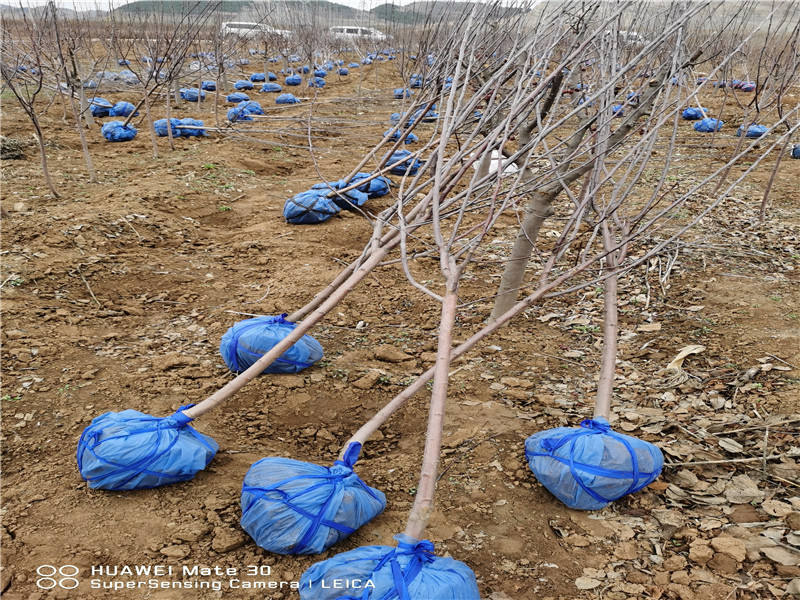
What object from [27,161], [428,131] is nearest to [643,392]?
[27,161]

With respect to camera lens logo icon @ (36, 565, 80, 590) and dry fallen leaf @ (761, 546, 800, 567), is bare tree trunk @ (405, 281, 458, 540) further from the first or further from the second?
dry fallen leaf @ (761, 546, 800, 567)

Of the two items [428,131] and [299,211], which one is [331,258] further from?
[428,131]

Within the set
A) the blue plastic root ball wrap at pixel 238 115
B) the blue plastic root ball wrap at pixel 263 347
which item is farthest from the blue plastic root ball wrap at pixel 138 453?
the blue plastic root ball wrap at pixel 238 115

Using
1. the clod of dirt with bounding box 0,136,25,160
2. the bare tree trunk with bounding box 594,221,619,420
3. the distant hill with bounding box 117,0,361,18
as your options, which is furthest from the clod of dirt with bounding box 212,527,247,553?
the clod of dirt with bounding box 0,136,25,160

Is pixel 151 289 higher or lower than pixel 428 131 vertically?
lower

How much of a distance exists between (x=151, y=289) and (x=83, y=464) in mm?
2879

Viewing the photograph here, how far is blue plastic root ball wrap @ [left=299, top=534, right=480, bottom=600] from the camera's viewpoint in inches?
58.8

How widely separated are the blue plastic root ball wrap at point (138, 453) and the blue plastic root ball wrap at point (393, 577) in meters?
0.98

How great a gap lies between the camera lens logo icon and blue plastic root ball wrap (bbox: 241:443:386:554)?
Answer: 61 centimetres

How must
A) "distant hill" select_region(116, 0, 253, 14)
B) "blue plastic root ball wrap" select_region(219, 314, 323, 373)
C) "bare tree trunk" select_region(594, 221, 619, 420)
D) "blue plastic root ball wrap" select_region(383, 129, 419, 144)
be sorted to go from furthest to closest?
"distant hill" select_region(116, 0, 253, 14) → "blue plastic root ball wrap" select_region(219, 314, 323, 373) → "blue plastic root ball wrap" select_region(383, 129, 419, 144) → "bare tree trunk" select_region(594, 221, 619, 420)

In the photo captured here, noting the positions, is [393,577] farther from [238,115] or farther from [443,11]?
[238,115]

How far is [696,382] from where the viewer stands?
131 inches

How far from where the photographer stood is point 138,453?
2311 mm

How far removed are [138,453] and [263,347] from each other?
3.77 feet
